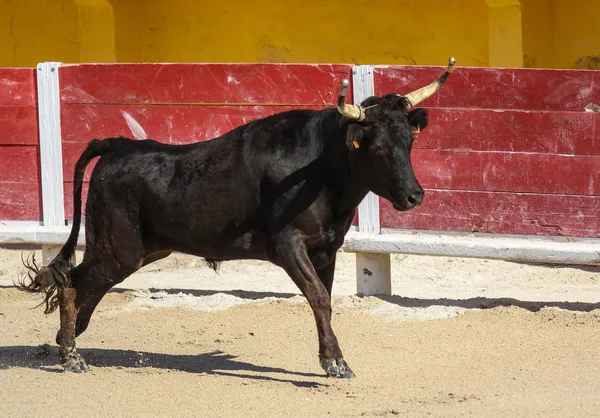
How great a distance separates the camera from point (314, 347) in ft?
23.9

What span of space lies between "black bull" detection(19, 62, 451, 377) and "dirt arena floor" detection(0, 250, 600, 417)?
1.22ft

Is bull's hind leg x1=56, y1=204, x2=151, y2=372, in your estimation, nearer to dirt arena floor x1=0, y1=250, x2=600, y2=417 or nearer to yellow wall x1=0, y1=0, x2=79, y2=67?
dirt arena floor x1=0, y1=250, x2=600, y2=417

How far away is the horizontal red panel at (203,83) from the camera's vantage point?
28.3 ft

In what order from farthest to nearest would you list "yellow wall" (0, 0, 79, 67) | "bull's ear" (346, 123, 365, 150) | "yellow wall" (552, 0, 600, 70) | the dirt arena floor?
"yellow wall" (0, 0, 79, 67) → "yellow wall" (552, 0, 600, 70) → "bull's ear" (346, 123, 365, 150) → the dirt arena floor

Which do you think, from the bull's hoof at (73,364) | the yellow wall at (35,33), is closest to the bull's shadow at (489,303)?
the bull's hoof at (73,364)

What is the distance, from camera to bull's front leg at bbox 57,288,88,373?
6.77m

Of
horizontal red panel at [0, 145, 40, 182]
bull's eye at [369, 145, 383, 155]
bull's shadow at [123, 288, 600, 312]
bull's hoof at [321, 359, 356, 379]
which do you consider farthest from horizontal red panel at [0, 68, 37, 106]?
bull's hoof at [321, 359, 356, 379]

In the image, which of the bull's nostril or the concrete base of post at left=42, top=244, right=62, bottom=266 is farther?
the concrete base of post at left=42, top=244, right=62, bottom=266

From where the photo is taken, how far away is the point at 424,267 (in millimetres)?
10000

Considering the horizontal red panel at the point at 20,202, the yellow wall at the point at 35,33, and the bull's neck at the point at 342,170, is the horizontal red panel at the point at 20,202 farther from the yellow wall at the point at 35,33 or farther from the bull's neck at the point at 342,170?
the bull's neck at the point at 342,170

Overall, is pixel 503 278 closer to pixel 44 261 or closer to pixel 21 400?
pixel 44 261

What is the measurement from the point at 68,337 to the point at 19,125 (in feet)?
9.35

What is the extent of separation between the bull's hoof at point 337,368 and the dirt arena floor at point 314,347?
6 cm

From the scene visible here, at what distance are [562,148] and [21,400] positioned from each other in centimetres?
385
